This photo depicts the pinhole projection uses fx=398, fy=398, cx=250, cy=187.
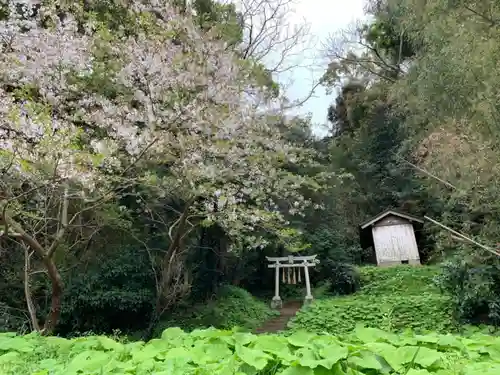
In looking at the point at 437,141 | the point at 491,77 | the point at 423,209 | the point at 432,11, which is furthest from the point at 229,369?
the point at 423,209

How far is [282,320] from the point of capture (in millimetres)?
9477

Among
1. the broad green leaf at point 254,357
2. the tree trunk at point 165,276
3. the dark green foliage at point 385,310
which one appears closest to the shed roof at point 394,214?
the dark green foliage at point 385,310

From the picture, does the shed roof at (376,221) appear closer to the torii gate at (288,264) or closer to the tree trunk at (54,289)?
the torii gate at (288,264)

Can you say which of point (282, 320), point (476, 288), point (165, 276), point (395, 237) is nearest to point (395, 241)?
point (395, 237)

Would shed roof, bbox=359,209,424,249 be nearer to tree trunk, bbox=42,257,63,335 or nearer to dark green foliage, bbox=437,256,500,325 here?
dark green foliage, bbox=437,256,500,325

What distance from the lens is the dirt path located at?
28.0ft

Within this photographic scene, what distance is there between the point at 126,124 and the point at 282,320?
20.0 feet

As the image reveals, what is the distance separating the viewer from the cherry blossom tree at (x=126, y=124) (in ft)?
14.8

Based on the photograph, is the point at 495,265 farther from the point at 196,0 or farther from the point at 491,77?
the point at 196,0

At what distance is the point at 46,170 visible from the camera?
14.2 ft

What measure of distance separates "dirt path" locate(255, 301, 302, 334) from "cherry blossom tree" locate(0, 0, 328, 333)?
2286mm

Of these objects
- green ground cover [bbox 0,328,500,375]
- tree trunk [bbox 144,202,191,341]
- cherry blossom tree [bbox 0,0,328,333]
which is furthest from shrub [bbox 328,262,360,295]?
green ground cover [bbox 0,328,500,375]

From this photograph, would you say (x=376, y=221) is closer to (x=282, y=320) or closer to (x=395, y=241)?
(x=395, y=241)

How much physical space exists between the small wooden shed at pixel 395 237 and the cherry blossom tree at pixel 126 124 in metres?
8.80
